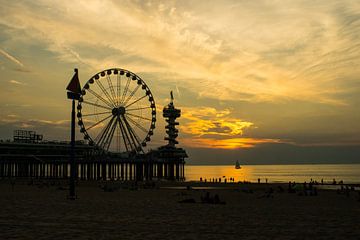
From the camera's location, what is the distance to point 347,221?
56.7 ft

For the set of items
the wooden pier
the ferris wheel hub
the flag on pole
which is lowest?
the wooden pier

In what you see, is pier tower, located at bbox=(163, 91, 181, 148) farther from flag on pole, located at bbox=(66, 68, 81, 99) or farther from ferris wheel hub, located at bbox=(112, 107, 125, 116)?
flag on pole, located at bbox=(66, 68, 81, 99)

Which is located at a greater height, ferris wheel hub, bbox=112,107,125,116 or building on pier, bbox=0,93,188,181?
ferris wheel hub, bbox=112,107,125,116

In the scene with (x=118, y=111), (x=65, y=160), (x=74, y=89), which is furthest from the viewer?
(x=65, y=160)

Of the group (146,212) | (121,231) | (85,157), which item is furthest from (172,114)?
(121,231)

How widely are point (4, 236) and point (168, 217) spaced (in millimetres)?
7072

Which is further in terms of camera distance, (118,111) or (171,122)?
(171,122)

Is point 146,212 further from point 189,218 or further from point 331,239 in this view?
point 331,239

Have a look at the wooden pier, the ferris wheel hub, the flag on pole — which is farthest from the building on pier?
the flag on pole

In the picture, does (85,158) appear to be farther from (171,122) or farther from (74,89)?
(74,89)

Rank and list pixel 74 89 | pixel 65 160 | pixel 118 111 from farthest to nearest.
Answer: pixel 65 160 < pixel 118 111 < pixel 74 89

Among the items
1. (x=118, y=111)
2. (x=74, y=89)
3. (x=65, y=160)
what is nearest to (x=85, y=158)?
(x=65, y=160)

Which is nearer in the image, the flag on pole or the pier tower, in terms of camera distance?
the flag on pole

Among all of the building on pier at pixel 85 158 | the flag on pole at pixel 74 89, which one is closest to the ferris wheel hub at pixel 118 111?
the building on pier at pixel 85 158
